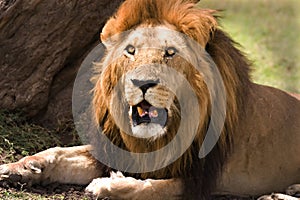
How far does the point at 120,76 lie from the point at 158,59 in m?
0.25

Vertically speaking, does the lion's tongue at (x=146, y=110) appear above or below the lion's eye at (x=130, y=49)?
below

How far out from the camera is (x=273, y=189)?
4.81 meters

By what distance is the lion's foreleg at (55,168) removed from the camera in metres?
4.24

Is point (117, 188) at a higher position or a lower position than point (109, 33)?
lower

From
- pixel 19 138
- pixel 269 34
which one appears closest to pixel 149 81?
pixel 19 138

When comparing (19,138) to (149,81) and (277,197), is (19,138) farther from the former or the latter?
(277,197)

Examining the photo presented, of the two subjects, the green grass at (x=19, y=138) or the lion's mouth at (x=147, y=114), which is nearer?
the lion's mouth at (x=147, y=114)

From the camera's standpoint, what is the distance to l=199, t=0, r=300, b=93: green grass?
822cm

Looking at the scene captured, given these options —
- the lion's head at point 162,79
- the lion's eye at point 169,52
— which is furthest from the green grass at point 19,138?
the lion's eye at point 169,52

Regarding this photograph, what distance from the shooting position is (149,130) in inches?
159

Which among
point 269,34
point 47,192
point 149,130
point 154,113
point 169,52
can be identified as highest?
point 169,52

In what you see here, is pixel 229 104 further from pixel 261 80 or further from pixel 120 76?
pixel 261 80

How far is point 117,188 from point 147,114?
48 centimetres

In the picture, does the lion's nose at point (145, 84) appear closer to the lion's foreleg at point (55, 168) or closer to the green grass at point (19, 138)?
the lion's foreleg at point (55, 168)
